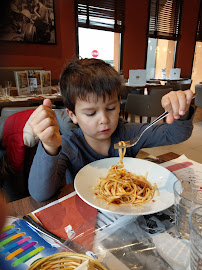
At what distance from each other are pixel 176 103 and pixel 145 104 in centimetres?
273

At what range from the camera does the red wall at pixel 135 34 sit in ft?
20.7

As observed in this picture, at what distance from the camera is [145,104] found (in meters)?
3.58

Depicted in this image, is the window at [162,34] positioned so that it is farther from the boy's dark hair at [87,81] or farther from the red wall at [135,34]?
the boy's dark hair at [87,81]

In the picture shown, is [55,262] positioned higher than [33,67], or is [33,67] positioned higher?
[33,67]

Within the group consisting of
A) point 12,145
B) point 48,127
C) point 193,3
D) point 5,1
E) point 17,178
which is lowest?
point 17,178

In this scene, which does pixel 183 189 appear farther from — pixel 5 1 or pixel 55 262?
pixel 5 1

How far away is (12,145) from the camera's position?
134cm

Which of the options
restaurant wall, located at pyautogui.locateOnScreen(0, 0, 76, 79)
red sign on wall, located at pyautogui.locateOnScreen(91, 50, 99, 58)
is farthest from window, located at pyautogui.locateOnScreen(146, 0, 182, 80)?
restaurant wall, located at pyautogui.locateOnScreen(0, 0, 76, 79)

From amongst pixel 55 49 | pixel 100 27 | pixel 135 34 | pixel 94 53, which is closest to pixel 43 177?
pixel 55 49

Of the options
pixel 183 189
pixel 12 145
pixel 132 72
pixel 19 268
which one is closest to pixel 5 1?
pixel 19 268

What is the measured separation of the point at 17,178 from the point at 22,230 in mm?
874

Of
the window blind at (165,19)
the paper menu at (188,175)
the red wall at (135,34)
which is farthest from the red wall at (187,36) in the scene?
the paper menu at (188,175)

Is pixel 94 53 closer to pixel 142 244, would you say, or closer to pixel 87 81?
pixel 87 81

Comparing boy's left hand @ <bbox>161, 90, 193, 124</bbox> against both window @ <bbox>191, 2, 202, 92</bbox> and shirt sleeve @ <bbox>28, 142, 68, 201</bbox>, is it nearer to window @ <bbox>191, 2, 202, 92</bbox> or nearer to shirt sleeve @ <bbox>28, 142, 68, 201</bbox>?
shirt sleeve @ <bbox>28, 142, 68, 201</bbox>
